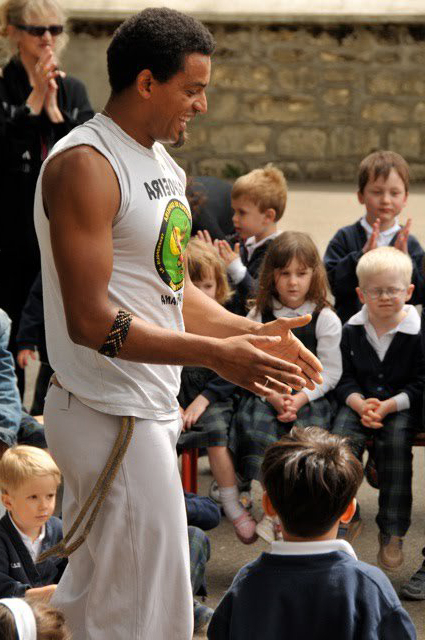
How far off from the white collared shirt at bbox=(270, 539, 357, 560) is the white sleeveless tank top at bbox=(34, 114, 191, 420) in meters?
0.57

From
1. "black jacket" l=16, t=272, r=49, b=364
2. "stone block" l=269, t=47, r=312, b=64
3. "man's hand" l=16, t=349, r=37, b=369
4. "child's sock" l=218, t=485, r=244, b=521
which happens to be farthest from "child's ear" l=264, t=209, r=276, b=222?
"stone block" l=269, t=47, r=312, b=64

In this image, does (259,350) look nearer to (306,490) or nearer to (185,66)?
(306,490)

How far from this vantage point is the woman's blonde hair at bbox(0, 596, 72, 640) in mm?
2453

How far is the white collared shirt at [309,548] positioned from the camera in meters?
2.39

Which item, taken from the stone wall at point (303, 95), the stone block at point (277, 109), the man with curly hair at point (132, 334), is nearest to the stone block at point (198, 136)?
the stone wall at point (303, 95)

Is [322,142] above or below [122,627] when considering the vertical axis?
above

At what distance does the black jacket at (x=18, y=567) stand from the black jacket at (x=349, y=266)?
2034mm

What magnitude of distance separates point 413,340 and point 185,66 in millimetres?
2106

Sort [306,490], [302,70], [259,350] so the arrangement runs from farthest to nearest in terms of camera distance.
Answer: [302,70]
[259,350]
[306,490]

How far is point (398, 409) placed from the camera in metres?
4.36

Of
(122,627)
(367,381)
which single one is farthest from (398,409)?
(122,627)

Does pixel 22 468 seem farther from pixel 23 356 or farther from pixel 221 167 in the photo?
pixel 221 167

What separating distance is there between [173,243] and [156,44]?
486mm

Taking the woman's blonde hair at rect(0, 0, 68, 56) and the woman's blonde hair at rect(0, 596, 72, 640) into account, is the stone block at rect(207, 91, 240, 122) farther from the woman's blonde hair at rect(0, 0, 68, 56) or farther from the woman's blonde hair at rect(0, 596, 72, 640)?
the woman's blonde hair at rect(0, 596, 72, 640)
